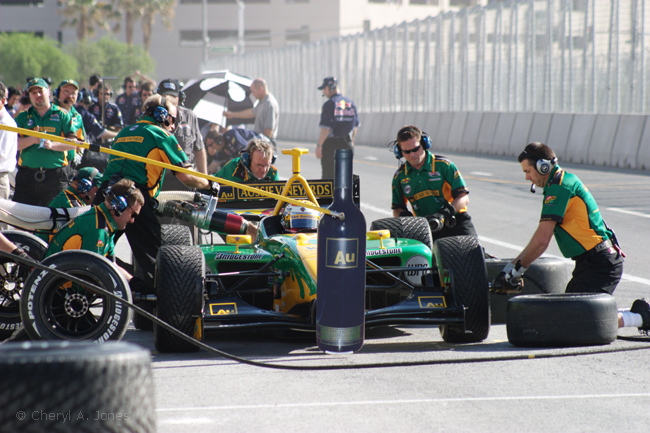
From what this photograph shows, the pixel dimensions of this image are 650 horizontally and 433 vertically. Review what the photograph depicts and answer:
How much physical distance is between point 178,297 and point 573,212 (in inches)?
115

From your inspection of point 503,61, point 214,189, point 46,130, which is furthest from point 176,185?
point 503,61

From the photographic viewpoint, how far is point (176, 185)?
11.2 m

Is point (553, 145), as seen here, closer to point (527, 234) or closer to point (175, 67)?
point (527, 234)

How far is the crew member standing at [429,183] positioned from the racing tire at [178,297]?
2.89 meters

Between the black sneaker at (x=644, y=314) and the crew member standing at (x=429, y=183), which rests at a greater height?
the crew member standing at (x=429, y=183)

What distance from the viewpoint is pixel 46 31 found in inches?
3206

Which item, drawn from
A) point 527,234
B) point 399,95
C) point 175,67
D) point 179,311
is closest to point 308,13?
point 175,67

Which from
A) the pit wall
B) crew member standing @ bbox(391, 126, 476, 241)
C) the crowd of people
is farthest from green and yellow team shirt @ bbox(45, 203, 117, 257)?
the pit wall

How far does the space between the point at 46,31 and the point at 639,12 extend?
6963cm

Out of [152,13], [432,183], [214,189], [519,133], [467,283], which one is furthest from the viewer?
[152,13]

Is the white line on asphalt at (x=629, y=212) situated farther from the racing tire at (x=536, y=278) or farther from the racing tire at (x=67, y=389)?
the racing tire at (x=67, y=389)

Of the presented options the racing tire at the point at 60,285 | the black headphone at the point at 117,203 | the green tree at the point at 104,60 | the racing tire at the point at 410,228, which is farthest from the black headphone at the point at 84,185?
the green tree at the point at 104,60

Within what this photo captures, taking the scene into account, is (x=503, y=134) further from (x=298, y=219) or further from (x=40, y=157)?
(x=298, y=219)

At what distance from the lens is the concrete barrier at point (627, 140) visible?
1958cm
